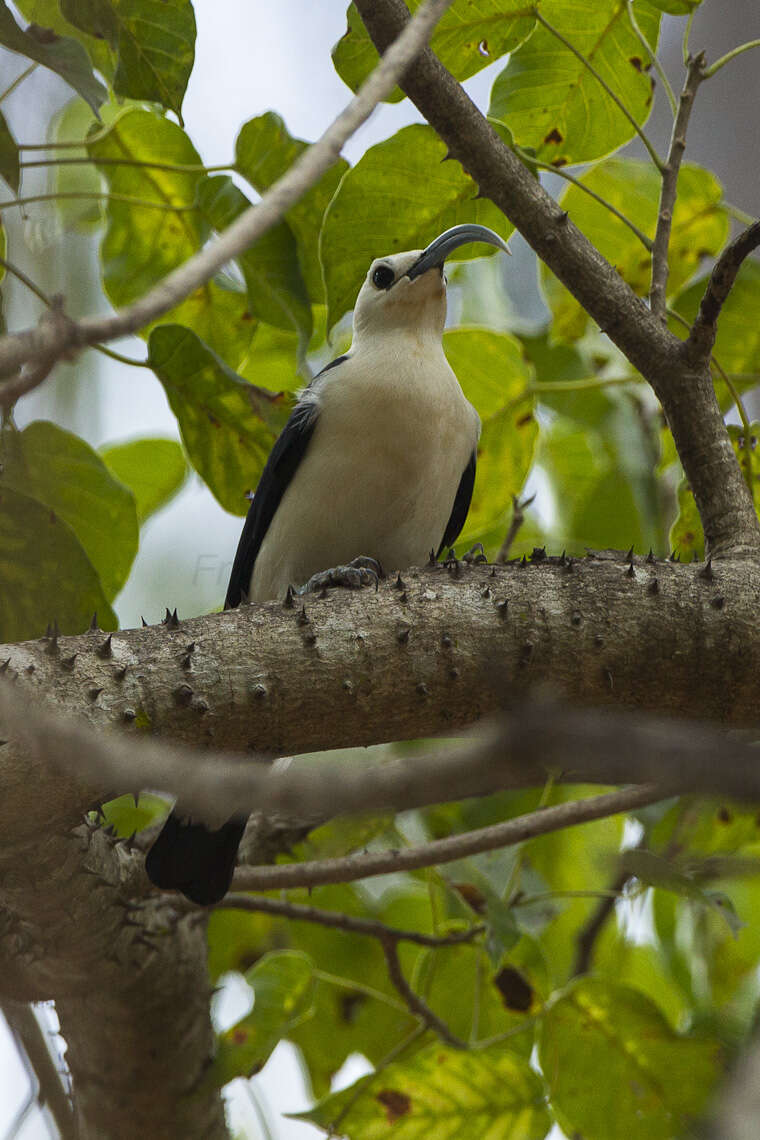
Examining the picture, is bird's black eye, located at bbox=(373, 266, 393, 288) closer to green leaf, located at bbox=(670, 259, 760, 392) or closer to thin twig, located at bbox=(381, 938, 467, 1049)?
green leaf, located at bbox=(670, 259, 760, 392)

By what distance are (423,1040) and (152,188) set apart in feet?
8.37

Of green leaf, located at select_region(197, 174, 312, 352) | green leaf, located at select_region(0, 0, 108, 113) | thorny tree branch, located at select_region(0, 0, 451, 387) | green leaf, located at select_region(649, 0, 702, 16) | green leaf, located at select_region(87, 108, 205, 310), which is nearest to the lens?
thorny tree branch, located at select_region(0, 0, 451, 387)

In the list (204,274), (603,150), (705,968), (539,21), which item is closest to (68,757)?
(204,274)

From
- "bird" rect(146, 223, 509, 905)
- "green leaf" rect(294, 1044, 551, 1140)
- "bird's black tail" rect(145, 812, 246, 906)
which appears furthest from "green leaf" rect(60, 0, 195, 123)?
"green leaf" rect(294, 1044, 551, 1140)

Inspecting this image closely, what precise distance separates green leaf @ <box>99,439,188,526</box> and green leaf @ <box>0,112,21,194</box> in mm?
1297

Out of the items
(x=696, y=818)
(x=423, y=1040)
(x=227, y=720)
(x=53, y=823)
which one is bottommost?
(x=423, y=1040)

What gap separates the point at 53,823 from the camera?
2096mm

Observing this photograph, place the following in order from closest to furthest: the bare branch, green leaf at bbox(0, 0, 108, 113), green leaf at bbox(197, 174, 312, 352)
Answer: the bare branch
green leaf at bbox(0, 0, 108, 113)
green leaf at bbox(197, 174, 312, 352)

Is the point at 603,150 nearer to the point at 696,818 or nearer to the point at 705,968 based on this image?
the point at 696,818

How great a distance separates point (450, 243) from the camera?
11.5 ft

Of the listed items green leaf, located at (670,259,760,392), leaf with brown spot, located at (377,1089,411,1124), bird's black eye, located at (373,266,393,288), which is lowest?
leaf with brown spot, located at (377,1089,411,1124)

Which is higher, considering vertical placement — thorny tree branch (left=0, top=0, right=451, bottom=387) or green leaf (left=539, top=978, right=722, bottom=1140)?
thorny tree branch (left=0, top=0, right=451, bottom=387)

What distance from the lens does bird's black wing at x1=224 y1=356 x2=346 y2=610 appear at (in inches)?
147

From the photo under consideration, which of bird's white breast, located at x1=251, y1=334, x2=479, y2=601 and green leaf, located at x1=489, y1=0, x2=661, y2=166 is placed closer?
green leaf, located at x1=489, y1=0, x2=661, y2=166
